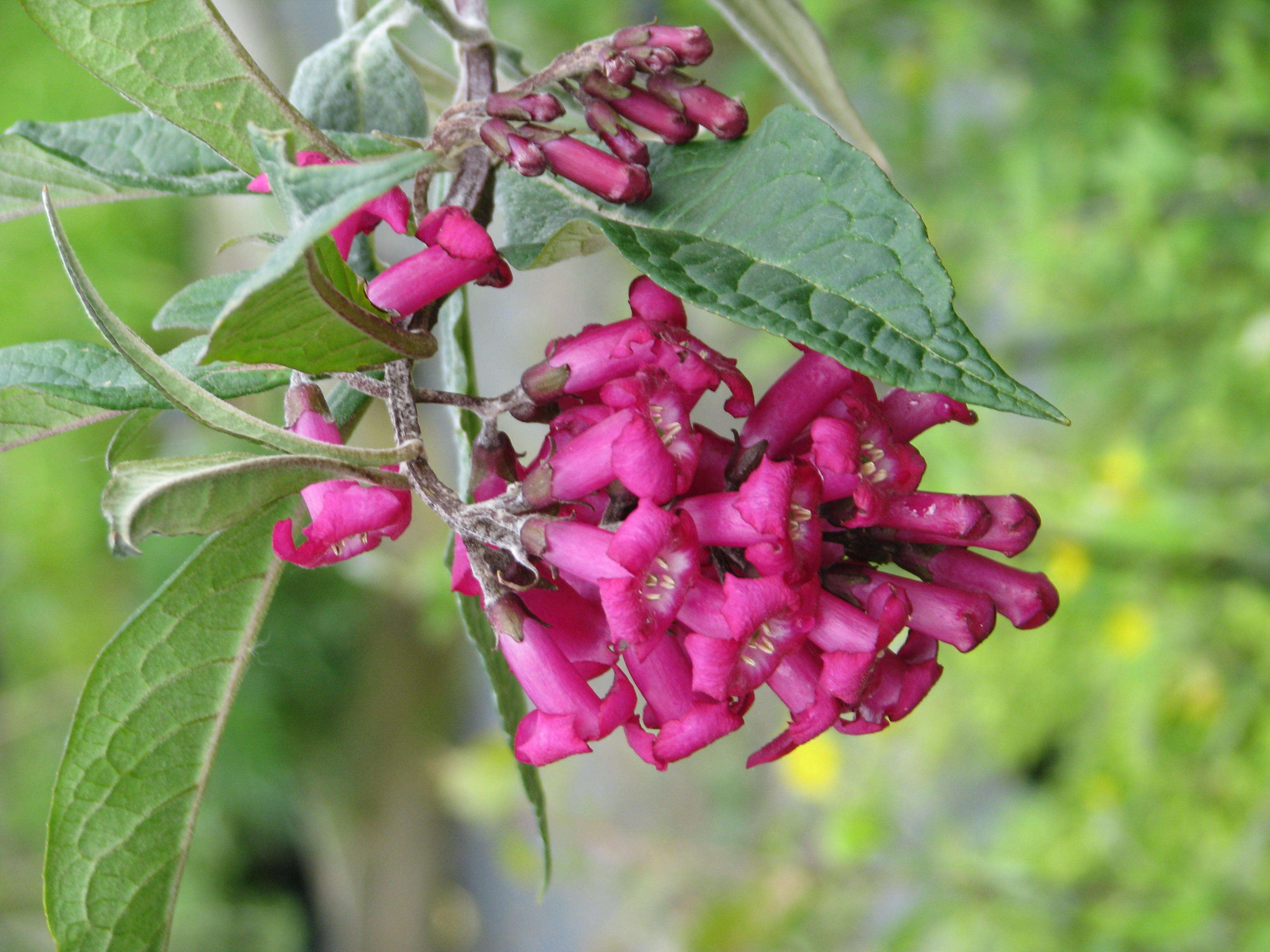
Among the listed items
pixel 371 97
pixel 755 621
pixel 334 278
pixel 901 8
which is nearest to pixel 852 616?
pixel 755 621

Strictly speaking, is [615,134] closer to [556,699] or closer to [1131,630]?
[556,699]

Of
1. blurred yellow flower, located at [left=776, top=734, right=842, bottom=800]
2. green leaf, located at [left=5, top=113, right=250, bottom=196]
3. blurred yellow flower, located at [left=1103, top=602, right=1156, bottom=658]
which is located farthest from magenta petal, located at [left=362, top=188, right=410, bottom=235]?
blurred yellow flower, located at [left=776, top=734, right=842, bottom=800]

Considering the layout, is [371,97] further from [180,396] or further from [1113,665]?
[1113,665]

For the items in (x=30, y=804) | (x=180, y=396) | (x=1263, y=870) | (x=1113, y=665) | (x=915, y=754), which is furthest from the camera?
(x=30, y=804)

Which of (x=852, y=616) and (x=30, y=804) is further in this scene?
(x=30, y=804)

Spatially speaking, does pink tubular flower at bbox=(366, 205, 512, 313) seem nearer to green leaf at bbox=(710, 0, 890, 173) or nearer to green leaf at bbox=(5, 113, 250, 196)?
green leaf at bbox=(5, 113, 250, 196)
